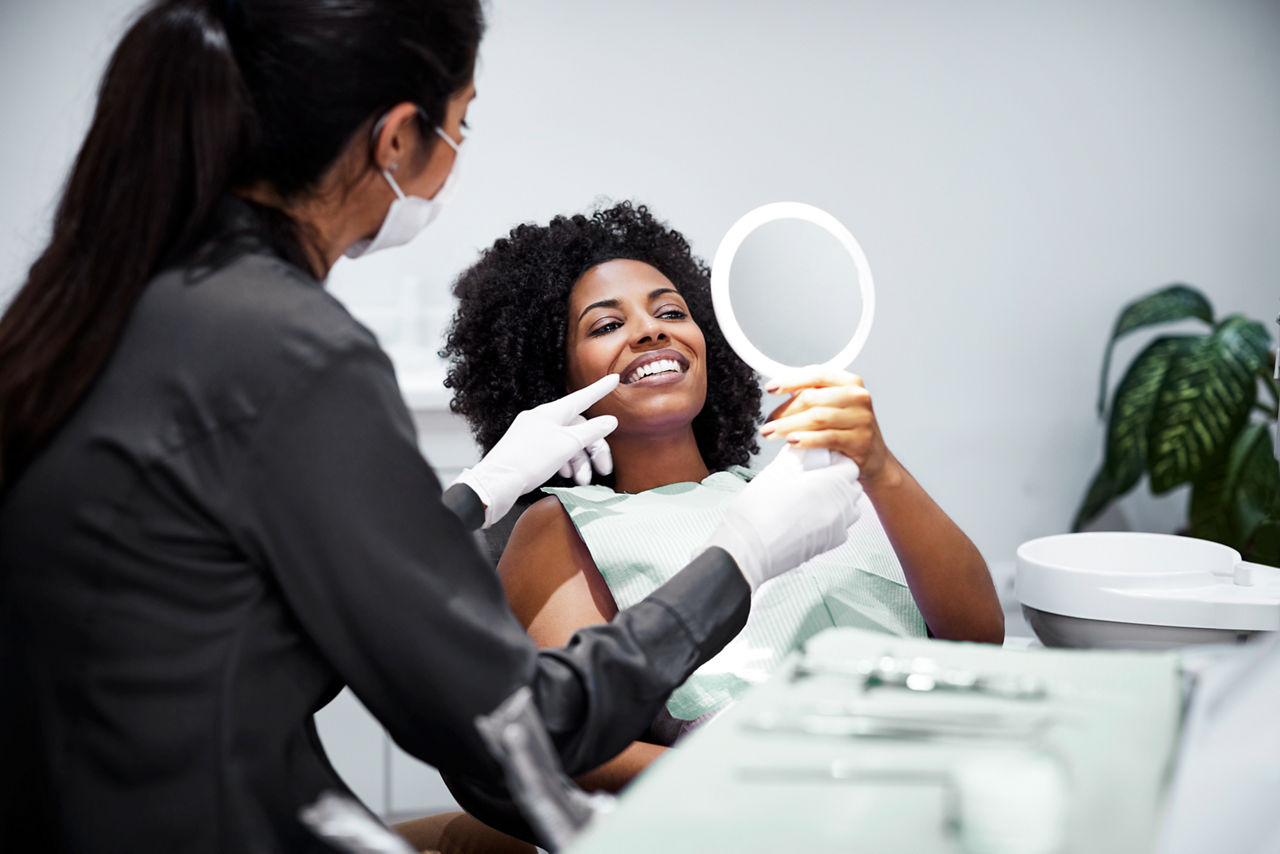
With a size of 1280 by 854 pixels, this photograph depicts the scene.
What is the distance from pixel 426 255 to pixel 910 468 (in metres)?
1.18

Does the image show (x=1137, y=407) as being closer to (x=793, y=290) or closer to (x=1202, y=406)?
(x=1202, y=406)

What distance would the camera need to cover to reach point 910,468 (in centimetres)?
253

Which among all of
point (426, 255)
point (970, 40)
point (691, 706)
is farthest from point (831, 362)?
point (970, 40)

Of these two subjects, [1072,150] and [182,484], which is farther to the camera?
[1072,150]

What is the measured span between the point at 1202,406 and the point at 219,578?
6.47 ft

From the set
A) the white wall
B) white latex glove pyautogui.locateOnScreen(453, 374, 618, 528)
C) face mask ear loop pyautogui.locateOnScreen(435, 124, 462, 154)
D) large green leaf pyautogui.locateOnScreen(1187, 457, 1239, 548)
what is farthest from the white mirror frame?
large green leaf pyautogui.locateOnScreen(1187, 457, 1239, 548)

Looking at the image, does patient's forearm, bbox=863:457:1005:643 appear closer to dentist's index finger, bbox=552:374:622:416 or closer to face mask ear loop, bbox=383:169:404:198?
dentist's index finger, bbox=552:374:622:416

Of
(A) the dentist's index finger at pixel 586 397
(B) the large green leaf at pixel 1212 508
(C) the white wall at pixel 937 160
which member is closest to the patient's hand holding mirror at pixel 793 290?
(A) the dentist's index finger at pixel 586 397

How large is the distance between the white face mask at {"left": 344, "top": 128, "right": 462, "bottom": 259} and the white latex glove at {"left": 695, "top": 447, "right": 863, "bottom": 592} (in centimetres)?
39

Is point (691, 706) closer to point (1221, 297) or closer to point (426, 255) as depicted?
point (426, 255)

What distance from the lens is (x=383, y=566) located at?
75 cm

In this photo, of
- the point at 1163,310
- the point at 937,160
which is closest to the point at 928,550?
the point at 1163,310

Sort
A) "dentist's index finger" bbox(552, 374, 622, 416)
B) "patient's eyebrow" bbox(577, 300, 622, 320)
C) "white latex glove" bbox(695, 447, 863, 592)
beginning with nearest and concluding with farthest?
1. "white latex glove" bbox(695, 447, 863, 592)
2. "dentist's index finger" bbox(552, 374, 622, 416)
3. "patient's eyebrow" bbox(577, 300, 622, 320)

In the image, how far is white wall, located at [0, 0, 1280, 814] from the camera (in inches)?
90.7
